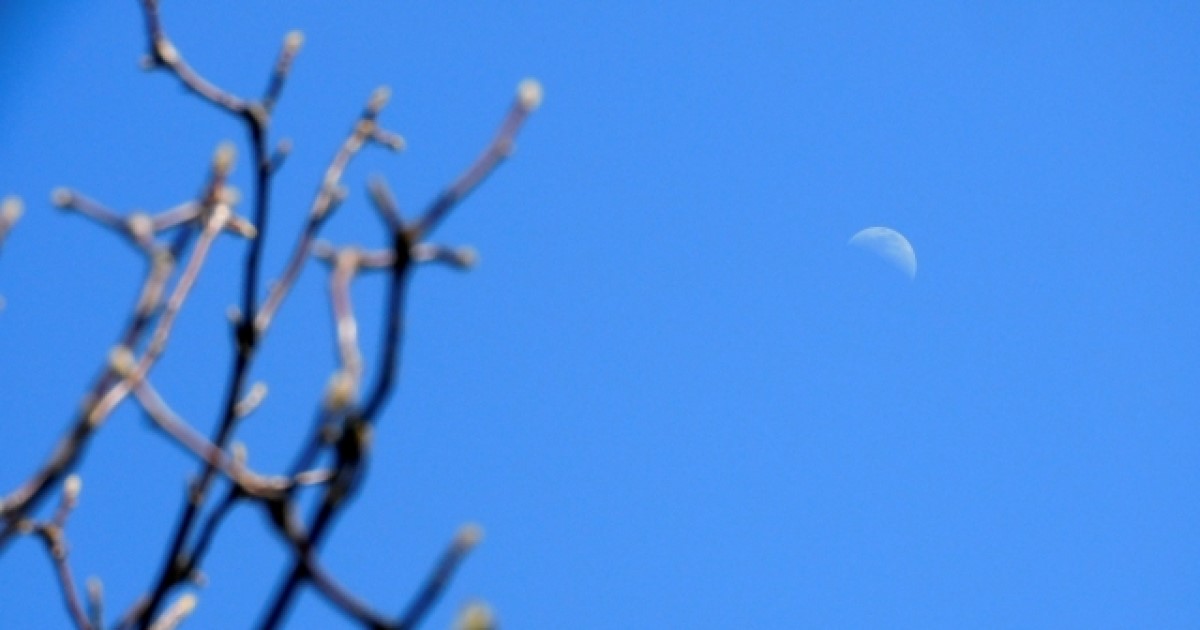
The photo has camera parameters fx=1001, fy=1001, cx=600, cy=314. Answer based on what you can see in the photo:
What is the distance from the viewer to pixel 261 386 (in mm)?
2328

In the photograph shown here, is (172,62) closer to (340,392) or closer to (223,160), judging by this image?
(223,160)

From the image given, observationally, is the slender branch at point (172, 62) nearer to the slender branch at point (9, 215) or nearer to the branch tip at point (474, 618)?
the slender branch at point (9, 215)

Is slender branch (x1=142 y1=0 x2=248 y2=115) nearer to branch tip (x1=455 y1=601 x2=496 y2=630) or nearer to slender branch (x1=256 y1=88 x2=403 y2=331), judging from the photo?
slender branch (x1=256 y1=88 x2=403 y2=331)

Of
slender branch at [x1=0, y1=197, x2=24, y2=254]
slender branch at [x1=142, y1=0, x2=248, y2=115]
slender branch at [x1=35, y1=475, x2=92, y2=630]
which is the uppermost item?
slender branch at [x1=142, y1=0, x2=248, y2=115]

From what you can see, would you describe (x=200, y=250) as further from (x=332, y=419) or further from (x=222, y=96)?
(x=332, y=419)

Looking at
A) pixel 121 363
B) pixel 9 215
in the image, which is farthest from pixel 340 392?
pixel 9 215

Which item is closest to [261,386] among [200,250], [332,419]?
[200,250]

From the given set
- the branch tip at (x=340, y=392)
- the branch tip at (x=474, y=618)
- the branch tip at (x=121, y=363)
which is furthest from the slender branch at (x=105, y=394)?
the branch tip at (x=474, y=618)

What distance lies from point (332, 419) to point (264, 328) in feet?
1.51

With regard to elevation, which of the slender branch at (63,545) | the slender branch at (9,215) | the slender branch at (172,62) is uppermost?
the slender branch at (172,62)

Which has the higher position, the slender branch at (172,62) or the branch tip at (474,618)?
the slender branch at (172,62)

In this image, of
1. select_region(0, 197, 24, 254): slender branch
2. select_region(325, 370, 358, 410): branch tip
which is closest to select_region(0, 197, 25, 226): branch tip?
select_region(0, 197, 24, 254): slender branch

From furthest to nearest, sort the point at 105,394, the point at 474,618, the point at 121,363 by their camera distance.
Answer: the point at 105,394 < the point at 121,363 < the point at 474,618

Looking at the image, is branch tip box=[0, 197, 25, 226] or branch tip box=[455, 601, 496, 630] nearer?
branch tip box=[455, 601, 496, 630]
